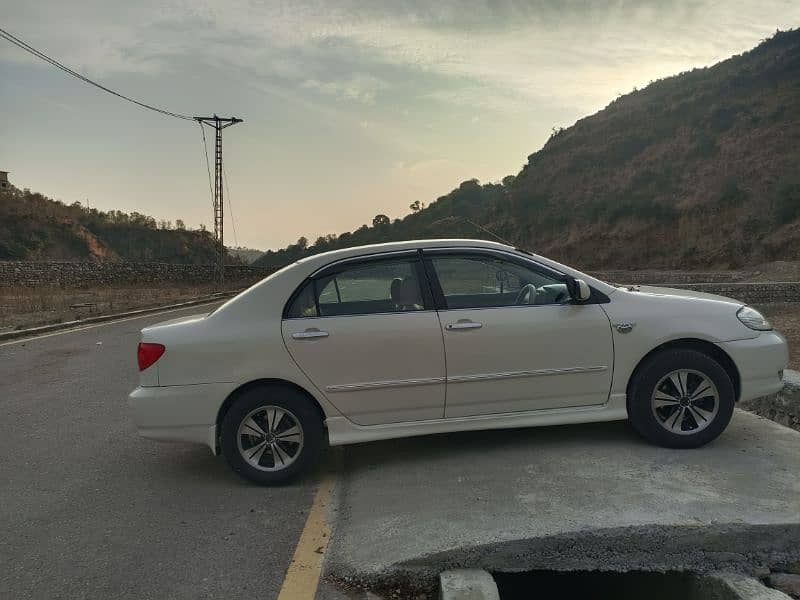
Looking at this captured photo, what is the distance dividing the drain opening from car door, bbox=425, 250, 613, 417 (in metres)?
1.24

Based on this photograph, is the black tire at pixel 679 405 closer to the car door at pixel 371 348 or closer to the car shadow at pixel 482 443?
the car shadow at pixel 482 443

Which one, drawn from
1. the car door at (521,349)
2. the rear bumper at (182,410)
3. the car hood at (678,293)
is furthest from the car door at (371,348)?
the car hood at (678,293)

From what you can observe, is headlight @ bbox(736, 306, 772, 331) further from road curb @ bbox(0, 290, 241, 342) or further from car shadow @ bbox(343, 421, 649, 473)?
road curb @ bbox(0, 290, 241, 342)

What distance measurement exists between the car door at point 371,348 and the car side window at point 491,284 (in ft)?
0.75

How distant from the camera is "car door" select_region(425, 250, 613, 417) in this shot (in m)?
4.47

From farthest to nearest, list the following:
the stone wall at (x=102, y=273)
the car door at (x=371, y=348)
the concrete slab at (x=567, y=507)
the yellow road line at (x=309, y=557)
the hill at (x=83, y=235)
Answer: the hill at (x=83, y=235) → the stone wall at (x=102, y=273) → the car door at (x=371, y=348) → the concrete slab at (x=567, y=507) → the yellow road line at (x=309, y=557)

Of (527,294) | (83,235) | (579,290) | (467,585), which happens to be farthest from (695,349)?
(83,235)

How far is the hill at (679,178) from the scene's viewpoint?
3878 cm

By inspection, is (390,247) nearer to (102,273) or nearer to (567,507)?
(567,507)

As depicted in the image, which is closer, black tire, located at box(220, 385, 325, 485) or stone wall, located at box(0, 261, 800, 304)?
black tire, located at box(220, 385, 325, 485)

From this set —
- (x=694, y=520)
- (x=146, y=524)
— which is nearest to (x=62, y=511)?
(x=146, y=524)

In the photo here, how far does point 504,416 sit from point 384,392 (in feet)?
2.92


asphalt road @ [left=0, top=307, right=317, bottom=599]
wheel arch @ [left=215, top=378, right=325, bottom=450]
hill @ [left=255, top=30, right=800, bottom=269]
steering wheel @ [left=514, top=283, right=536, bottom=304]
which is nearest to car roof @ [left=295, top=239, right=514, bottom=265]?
steering wheel @ [left=514, top=283, right=536, bottom=304]

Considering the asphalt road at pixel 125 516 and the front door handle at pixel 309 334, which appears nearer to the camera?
the asphalt road at pixel 125 516
